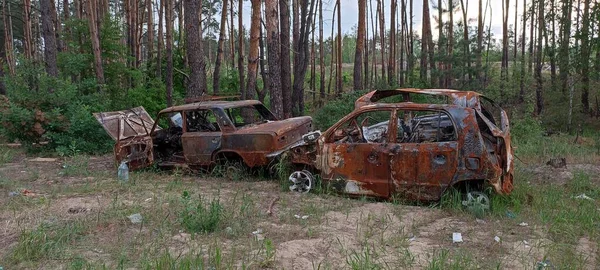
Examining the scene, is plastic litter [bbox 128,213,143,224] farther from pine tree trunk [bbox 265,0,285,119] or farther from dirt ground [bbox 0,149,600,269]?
pine tree trunk [bbox 265,0,285,119]

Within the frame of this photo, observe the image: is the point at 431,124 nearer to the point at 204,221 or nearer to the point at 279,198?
the point at 279,198

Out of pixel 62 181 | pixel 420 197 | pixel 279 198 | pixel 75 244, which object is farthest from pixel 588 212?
pixel 62 181

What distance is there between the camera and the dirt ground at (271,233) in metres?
4.52

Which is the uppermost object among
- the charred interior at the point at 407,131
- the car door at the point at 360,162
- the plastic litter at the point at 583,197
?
the charred interior at the point at 407,131

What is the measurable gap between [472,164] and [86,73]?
47.6ft

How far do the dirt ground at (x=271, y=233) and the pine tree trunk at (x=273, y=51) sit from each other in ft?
18.4

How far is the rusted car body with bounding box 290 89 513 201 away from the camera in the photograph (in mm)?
6090

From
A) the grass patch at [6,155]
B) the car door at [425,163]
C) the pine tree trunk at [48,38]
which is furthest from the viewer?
the pine tree trunk at [48,38]

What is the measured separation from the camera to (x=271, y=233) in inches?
211

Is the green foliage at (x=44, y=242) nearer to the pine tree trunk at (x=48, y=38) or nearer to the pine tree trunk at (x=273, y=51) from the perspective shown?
the pine tree trunk at (x=273, y=51)

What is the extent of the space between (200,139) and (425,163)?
167 inches

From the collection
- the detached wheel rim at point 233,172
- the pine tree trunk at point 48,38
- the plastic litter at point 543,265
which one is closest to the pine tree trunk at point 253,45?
the detached wheel rim at point 233,172

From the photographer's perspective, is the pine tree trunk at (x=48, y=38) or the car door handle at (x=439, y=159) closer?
the car door handle at (x=439, y=159)

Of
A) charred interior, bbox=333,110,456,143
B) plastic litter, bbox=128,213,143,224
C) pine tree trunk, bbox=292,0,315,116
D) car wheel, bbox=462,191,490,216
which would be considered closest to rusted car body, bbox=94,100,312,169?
charred interior, bbox=333,110,456,143
